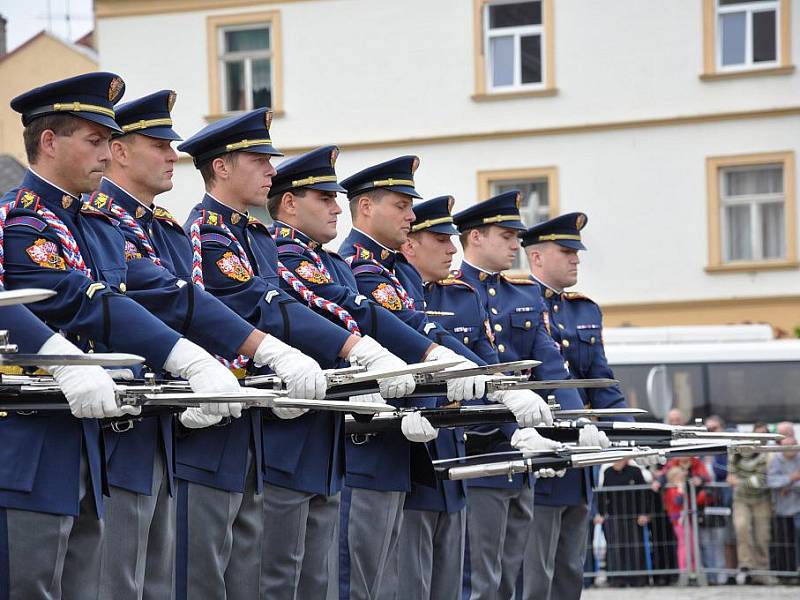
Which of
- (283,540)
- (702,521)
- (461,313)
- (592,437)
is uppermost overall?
(461,313)

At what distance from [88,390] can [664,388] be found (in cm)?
1416

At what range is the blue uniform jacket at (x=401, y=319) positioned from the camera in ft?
23.9

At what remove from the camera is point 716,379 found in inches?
725

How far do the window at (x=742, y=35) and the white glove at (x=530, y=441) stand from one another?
17442mm

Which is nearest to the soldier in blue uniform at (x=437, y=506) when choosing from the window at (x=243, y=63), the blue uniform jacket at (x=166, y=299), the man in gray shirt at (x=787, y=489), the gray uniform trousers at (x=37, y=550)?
the blue uniform jacket at (x=166, y=299)

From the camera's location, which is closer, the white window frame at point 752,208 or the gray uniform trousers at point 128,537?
the gray uniform trousers at point 128,537

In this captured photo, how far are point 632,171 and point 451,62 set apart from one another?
3.41 metres

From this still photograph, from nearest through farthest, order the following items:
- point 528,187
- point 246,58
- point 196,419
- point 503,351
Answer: point 196,419 < point 503,351 < point 528,187 < point 246,58

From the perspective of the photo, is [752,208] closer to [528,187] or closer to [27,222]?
[528,187]

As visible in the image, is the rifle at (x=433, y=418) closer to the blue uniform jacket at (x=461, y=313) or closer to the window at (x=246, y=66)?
the blue uniform jacket at (x=461, y=313)

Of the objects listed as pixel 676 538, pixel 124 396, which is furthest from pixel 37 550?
pixel 676 538

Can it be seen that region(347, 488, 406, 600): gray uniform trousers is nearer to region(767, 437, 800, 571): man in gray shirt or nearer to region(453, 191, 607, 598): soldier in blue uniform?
region(453, 191, 607, 598): soldier in blue uniform

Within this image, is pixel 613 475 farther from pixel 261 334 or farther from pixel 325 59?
pixel 325 59

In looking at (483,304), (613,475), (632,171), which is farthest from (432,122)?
(483,304)
